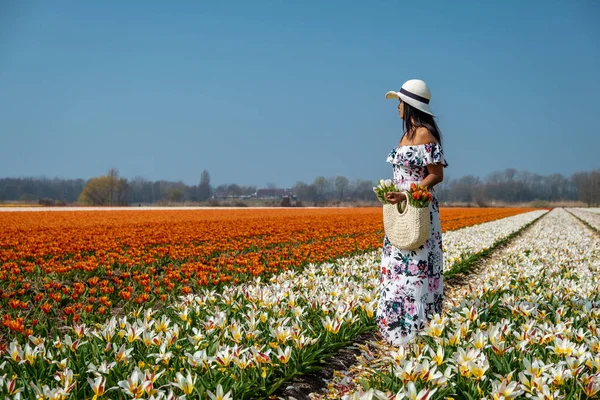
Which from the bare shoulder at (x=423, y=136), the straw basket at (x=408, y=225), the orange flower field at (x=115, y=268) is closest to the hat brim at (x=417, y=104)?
the bare shoulder at (x=423, y=136)

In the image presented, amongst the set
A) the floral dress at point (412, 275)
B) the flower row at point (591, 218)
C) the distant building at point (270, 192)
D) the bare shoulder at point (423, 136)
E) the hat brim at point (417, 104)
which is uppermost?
the distant building at point (270, 192)

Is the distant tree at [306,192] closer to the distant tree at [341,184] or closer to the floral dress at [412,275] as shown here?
the distant tree at [341,184]

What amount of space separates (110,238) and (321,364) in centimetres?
1018

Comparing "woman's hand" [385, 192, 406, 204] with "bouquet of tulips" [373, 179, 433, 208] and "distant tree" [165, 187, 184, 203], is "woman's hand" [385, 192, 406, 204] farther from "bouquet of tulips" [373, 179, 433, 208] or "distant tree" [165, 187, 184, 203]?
"distant tree" [165, 187, 184, 203]

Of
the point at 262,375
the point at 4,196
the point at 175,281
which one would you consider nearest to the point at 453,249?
the point at 175,281

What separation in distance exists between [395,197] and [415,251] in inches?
23.0

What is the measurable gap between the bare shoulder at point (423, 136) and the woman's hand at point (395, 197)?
56 cm

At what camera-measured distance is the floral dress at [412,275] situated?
4.53m

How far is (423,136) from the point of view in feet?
14.7

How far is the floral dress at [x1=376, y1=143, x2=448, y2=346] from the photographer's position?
453 centimetres

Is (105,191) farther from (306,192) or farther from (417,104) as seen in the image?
(417,104)

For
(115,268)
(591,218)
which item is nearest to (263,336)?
(115,268)

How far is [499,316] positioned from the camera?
551cm

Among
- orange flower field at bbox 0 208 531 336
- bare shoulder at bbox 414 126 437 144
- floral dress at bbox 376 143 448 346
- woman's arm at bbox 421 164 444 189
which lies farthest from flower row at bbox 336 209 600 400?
orange flower field at bbox 0 208 531 336
